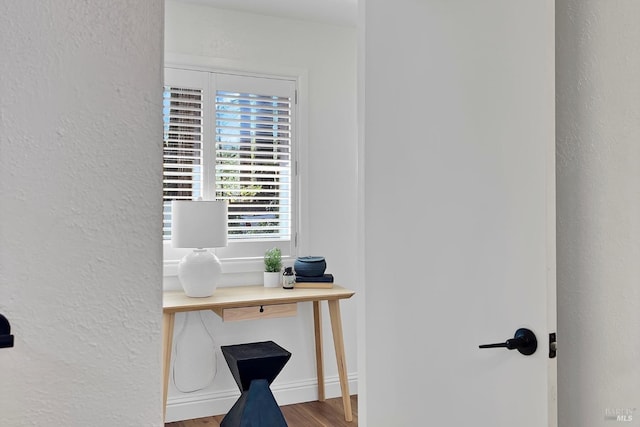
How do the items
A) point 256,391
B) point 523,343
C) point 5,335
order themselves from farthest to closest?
point 523,343 < point 256,391 < point 5,335

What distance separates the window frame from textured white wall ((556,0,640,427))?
222 centimetres

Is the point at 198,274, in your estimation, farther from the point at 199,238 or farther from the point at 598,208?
the point at 598,208

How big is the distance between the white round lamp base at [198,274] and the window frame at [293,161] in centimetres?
22

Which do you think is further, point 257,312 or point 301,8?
point 301,8

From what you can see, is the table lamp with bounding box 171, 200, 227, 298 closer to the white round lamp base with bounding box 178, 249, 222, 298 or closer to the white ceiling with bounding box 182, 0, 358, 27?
the white round lamp base with bounding box 178, 249, 222, 298

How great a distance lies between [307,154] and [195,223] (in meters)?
0.98

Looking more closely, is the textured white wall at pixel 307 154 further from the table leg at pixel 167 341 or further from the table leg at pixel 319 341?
the table leg at pixel 167 341

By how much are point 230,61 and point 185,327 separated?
1.67 meters

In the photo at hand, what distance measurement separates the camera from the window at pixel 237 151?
3227 millimetres

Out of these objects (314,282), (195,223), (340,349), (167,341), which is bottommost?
(340,349)

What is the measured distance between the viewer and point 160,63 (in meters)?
0.87

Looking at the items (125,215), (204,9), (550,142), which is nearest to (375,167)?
(550,142)

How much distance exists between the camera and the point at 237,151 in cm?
338

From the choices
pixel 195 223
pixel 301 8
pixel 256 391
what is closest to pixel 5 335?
pixel 256 391
